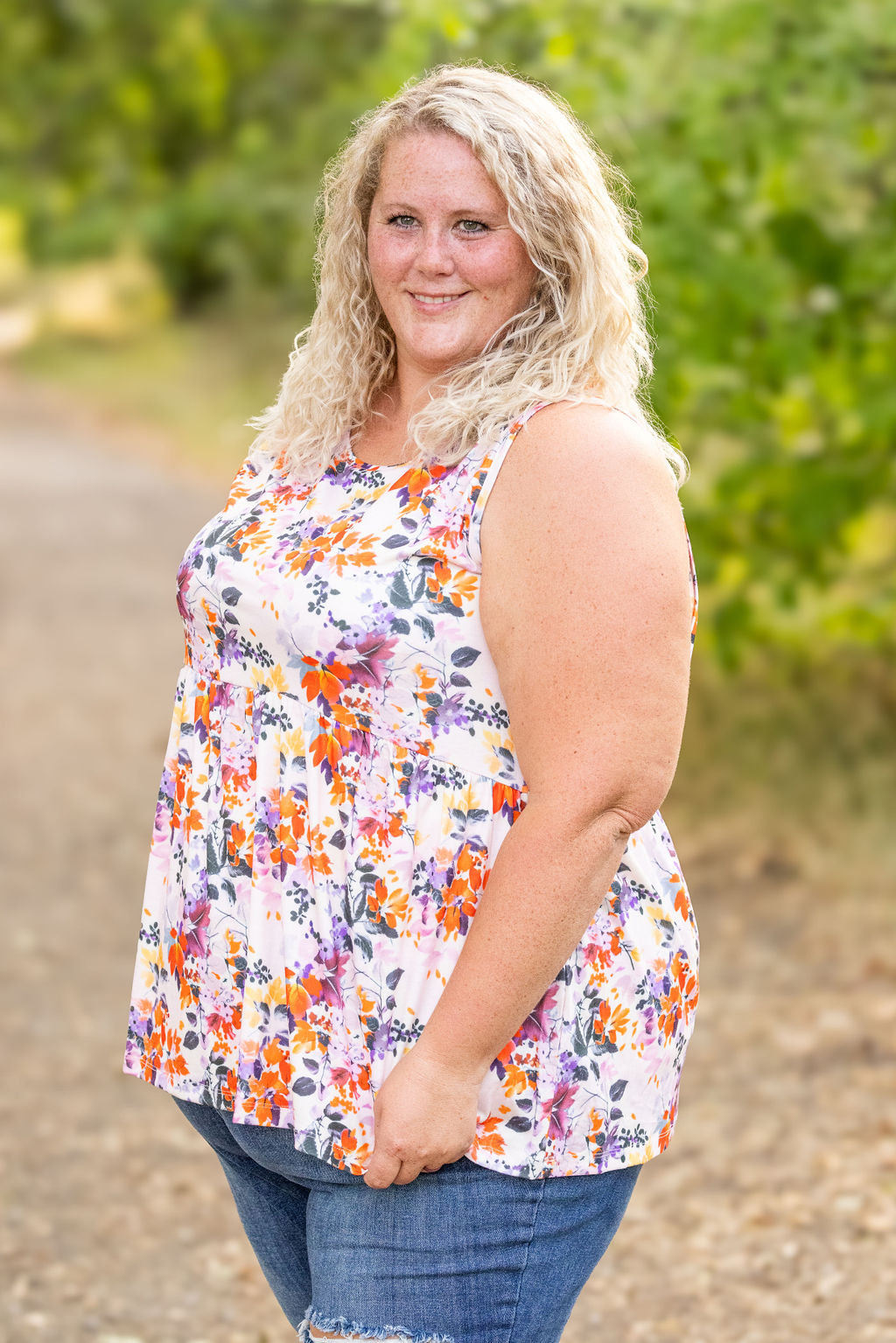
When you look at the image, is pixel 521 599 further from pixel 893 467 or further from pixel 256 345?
pixel 256 345

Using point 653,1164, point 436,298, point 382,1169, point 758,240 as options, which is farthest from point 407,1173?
point 758,240

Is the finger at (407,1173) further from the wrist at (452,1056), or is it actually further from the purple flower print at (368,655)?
the purple flower print at (368,655)

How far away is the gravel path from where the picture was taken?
11.3ft

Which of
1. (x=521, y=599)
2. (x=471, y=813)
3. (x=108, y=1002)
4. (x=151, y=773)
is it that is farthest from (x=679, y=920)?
(x=151, y=773)

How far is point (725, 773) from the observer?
21.6 feet

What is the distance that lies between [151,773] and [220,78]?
682 inches

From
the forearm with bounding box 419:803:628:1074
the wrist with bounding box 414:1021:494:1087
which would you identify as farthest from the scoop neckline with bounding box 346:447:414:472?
the wrist with bounding box 414:1021:494:1087

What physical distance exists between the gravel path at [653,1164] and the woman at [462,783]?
188cm

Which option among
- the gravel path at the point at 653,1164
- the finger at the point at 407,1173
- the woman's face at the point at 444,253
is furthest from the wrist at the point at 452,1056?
the gravel path at the point at 653,1164

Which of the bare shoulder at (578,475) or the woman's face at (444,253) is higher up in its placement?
the woman's face at (444,253)

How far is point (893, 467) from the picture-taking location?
5586 millimetres

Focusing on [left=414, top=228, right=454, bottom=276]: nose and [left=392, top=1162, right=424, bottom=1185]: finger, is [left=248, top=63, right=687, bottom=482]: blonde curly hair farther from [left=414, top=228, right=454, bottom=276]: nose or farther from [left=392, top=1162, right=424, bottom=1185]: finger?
[left=392, top=1162, right=424, bottom=1185]: finger

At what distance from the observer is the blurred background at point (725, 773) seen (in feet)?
11.9

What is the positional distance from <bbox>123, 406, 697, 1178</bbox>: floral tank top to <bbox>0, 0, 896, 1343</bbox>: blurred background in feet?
3.57
